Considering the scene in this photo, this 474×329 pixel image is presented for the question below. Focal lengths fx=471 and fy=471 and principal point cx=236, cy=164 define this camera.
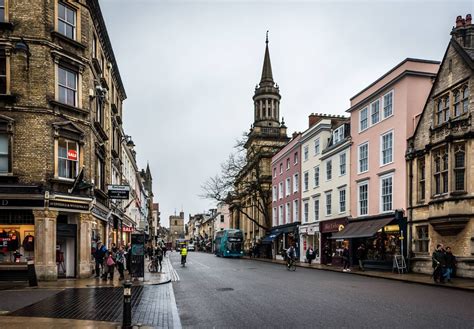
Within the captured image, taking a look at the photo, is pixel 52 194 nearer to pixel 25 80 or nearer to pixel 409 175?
pixel 25 80

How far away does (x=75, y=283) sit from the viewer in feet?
65.9

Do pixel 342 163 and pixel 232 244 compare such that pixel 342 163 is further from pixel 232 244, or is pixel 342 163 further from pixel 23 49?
pixel 23 49

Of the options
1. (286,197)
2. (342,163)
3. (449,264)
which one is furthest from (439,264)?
(286,197)

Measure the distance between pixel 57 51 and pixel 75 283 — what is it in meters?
10.7

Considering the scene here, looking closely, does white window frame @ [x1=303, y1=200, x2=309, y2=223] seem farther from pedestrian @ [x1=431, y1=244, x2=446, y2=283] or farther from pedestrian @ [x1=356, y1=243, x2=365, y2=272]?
pedestrian @ [x1=431, y1=244, x2=446, y2=283]

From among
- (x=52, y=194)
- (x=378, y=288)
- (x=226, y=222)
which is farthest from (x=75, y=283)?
(x=226, y=222)

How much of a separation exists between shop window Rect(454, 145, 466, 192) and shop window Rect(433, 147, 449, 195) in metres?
0.73

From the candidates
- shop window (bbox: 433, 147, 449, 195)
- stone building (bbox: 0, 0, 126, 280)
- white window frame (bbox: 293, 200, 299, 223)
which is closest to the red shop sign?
stone building (bbox: 0, 0, 126, 280)

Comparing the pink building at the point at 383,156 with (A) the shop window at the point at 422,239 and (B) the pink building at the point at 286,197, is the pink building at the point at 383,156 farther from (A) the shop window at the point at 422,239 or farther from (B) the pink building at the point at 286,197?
(B) the pink building at the point at 286,197

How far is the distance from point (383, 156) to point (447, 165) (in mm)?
7141

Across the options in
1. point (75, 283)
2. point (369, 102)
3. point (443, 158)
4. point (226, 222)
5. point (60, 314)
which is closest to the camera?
point (60, 314)

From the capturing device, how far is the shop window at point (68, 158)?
22312 mm

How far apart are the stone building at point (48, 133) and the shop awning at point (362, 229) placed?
1678 cm

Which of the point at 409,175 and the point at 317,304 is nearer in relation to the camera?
the point at 317,304
